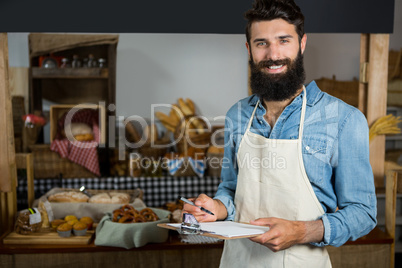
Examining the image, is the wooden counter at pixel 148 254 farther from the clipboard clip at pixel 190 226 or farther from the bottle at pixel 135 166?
the bottle at pixel 135 166

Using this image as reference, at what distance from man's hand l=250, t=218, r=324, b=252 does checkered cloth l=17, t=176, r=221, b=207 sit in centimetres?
255

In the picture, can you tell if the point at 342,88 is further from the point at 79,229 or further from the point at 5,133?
the point at 5,133

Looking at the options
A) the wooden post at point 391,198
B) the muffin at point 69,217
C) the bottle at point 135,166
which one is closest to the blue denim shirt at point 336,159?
the wooden post at point 391,198

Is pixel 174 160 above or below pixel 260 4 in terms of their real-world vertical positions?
below

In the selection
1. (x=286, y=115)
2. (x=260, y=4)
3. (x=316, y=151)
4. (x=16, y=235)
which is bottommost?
(x=16, y=235)

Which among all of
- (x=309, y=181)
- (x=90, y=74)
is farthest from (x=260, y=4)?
(x=90, y=74)

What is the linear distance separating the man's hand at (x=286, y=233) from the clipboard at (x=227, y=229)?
4 cm

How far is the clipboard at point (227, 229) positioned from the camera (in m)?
1.36

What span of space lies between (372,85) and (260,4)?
1.33 metres

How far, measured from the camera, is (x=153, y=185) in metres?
3.95

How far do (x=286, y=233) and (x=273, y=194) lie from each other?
0.30 metres

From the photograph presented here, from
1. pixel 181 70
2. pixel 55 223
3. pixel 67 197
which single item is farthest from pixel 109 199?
pixel 181 70

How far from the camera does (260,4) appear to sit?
1598 mm

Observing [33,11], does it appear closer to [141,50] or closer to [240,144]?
[240,144]
